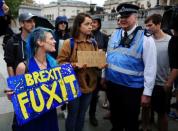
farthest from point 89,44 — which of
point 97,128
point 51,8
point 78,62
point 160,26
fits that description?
point 51,8

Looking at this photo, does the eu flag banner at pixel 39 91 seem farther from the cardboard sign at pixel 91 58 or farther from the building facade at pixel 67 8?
the building facade at pixel 67 8

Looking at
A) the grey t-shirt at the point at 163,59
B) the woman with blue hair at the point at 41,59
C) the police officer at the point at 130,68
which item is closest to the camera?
the woman with blue hair at the point at 41,59

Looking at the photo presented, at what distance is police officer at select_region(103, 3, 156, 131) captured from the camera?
4262mm

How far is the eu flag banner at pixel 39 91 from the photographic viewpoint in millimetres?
3449

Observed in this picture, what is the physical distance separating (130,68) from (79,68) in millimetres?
629

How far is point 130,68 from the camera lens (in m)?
4.32

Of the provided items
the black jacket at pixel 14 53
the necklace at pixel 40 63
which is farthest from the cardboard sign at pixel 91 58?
the black jacket at pixel 14 53

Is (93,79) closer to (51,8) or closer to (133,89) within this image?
(133,89)

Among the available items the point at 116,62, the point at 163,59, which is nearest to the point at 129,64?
the point at 116,62

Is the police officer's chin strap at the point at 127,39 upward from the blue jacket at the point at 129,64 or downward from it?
upward

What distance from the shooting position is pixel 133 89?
14.4ft

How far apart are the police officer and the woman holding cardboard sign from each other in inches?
11.0

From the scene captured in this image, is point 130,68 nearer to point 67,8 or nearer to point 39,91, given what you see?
point 39,91

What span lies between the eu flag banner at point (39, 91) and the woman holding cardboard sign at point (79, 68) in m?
0.56
